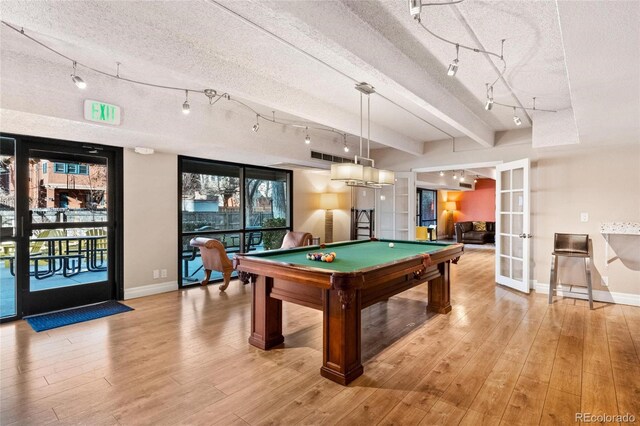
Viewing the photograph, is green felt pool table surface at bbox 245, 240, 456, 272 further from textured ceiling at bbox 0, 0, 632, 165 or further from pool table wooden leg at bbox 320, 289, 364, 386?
textured ceiling at bbox 0, 0, 632, 165

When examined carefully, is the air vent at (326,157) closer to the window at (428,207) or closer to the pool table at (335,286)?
the pool table at (335,286)

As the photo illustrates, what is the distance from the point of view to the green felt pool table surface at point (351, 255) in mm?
2930

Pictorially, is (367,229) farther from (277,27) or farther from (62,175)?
(277,27)

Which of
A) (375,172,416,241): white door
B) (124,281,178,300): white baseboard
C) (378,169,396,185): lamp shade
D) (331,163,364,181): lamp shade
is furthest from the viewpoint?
(375,172,416,241): white door

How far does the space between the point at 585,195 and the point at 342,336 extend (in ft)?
14.9

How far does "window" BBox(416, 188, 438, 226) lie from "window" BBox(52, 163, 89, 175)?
1089 cm

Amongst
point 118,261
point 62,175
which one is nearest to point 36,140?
point 62,175

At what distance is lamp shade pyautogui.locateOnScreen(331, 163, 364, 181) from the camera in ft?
11.2

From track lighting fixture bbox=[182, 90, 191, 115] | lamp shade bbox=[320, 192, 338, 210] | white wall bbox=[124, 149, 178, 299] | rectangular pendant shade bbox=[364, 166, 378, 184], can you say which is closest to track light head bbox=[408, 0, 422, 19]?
rectangular pendant shade bbox=[364, 166, 378, 184]

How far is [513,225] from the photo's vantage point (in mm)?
5398

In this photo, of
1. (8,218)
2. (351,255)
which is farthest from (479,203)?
(8,218)

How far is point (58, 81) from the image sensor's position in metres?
3.10

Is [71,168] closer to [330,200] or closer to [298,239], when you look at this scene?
[298,239]

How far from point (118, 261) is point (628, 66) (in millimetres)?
5751
